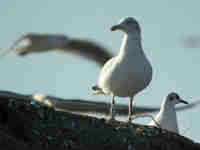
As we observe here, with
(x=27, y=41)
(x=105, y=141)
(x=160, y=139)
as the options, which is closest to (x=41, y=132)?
(x=105, y=141)

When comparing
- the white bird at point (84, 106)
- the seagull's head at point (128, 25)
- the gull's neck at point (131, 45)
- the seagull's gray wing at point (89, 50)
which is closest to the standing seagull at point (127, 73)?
the gull's neck at point (131, 45)

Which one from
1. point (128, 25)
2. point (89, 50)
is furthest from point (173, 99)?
point (89, 50)

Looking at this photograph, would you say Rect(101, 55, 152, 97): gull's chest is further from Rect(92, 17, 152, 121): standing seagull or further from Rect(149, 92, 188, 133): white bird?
Rect(149, 92, 188, 133): white bird

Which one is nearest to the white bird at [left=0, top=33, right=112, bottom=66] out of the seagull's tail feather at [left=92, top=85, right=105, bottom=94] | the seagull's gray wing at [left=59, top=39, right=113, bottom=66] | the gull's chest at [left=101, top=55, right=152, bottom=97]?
the seagull's gray wing at [left=59, top=39, right=113, bottom=66]

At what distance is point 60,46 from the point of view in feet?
51.9

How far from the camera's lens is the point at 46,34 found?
1544cm

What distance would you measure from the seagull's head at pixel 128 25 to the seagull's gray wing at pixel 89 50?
5.41m

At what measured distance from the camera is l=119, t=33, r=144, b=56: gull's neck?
10.5m

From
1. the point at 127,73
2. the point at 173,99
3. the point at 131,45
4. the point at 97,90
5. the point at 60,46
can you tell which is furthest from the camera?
the point at 60,46

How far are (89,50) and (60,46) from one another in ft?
3.78

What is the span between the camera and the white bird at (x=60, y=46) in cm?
1510

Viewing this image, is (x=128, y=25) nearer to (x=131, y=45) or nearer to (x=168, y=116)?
(x=131, y=45)

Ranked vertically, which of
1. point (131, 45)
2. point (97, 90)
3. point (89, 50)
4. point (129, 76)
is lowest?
point (97, 90)

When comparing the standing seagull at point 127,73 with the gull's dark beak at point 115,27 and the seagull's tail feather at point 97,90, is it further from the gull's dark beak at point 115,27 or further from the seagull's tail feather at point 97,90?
the seagull's tail feather at point 97,90
